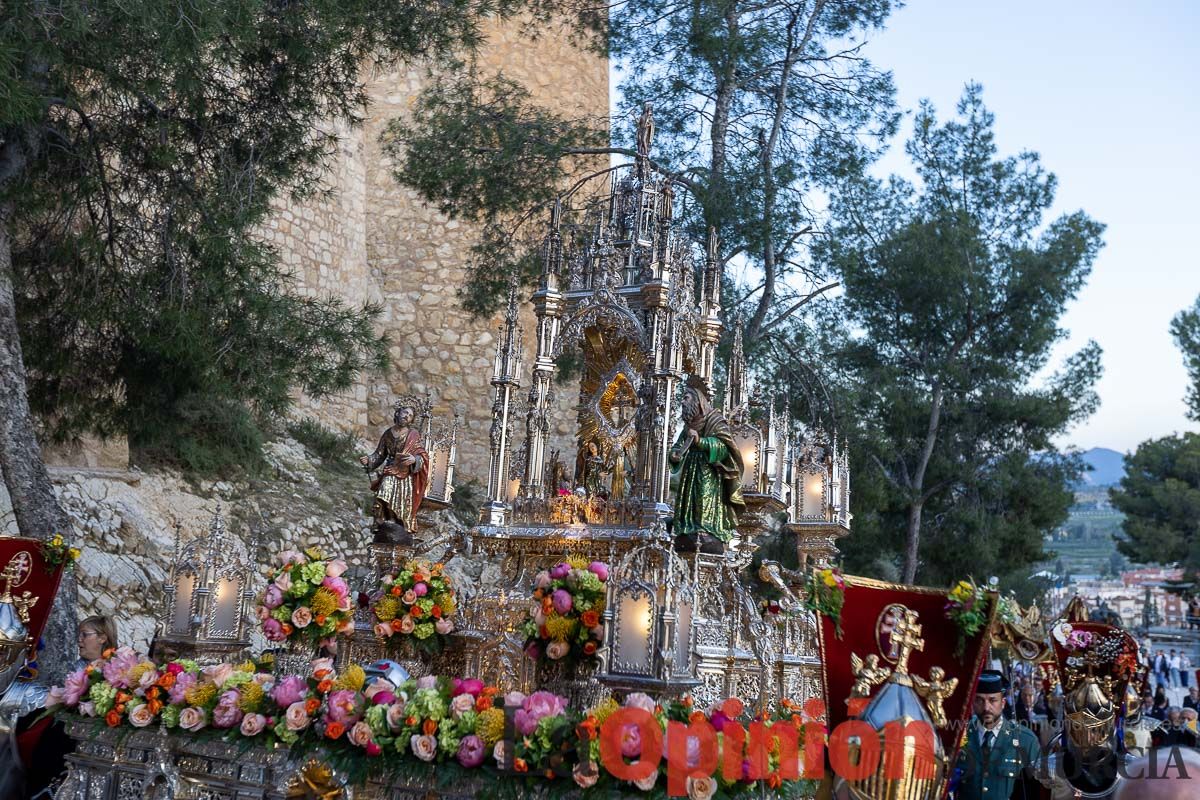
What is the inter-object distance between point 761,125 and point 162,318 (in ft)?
33.9

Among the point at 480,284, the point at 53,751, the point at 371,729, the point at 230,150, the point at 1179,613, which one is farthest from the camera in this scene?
the point at 1179,613

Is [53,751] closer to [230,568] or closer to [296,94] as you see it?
[230,568]

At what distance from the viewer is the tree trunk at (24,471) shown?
384 inches

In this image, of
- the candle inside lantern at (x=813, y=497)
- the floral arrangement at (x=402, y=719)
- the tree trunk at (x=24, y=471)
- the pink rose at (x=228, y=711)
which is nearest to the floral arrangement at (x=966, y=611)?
the floral arrangement at (x=402, y=719)

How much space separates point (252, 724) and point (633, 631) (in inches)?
91.4

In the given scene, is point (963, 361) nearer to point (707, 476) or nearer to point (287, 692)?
point (707, 476)

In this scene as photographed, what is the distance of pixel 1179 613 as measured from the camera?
155ft

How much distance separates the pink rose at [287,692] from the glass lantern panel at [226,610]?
237cm

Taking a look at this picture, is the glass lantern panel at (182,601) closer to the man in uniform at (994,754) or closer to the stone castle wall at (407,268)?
the man in uniform at (994,754)

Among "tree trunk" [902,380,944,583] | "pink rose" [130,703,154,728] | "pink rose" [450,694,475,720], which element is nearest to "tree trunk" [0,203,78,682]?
"pink rose" [130,703,154,728]

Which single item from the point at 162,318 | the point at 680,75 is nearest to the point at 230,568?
the point at 162,318

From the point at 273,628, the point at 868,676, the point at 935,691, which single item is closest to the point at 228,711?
the point at 273,628

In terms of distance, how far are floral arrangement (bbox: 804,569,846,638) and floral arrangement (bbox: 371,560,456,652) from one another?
472 cm

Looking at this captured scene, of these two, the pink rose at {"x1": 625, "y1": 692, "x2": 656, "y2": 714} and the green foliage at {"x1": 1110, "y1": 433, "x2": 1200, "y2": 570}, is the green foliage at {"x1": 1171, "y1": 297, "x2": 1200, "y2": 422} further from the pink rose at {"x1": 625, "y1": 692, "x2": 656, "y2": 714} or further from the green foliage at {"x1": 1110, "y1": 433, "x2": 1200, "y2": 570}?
the pink rose at {"x1": 625, "y1": 692, "x2": 656, "y2": 714}
